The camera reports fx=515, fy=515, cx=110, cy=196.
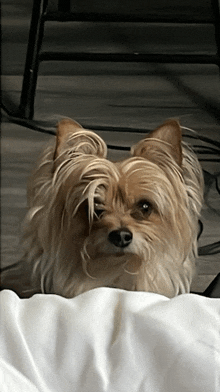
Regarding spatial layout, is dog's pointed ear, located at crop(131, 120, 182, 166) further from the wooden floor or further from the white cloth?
the white cloth

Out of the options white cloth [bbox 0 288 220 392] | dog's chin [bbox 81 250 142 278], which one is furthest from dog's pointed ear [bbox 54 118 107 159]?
white cloth [bbox 0 288 220 392]

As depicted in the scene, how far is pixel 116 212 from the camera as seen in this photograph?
1.10 meters

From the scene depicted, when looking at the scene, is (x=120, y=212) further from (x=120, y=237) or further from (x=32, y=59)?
(x=32, y=59)

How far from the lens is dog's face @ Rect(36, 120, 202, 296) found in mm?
1101

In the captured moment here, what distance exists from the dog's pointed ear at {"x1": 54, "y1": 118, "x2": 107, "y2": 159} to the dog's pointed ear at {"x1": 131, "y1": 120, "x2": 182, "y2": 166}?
0.08 meters

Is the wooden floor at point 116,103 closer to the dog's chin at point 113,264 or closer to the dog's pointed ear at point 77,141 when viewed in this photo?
the dog's pointed ear at point 77,141

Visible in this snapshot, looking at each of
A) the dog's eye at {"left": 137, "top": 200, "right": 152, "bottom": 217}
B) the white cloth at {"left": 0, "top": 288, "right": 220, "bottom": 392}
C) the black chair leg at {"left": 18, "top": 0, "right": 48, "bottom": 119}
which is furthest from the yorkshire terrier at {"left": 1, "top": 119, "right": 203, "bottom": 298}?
the white cloth at {"left": 0, "top": 288, "right": 220, "bottom": 392}

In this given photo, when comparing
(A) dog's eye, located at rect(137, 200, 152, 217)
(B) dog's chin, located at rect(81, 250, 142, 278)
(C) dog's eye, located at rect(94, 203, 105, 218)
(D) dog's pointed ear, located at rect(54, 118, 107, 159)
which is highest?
(D) dog's pointed ear, located at rect(54, 118, 107, 159)

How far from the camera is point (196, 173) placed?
3.73 ft

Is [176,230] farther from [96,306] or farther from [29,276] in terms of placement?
[96,306]

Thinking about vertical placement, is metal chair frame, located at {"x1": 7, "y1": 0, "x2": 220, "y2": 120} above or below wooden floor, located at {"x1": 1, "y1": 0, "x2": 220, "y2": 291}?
above

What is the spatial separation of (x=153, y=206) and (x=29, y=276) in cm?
35

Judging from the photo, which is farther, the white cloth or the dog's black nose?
the dog's black nose

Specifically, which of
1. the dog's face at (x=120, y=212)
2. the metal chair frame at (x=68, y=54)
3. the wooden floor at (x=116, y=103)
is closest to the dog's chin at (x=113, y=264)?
the dog's face at (x=120, y=212)
